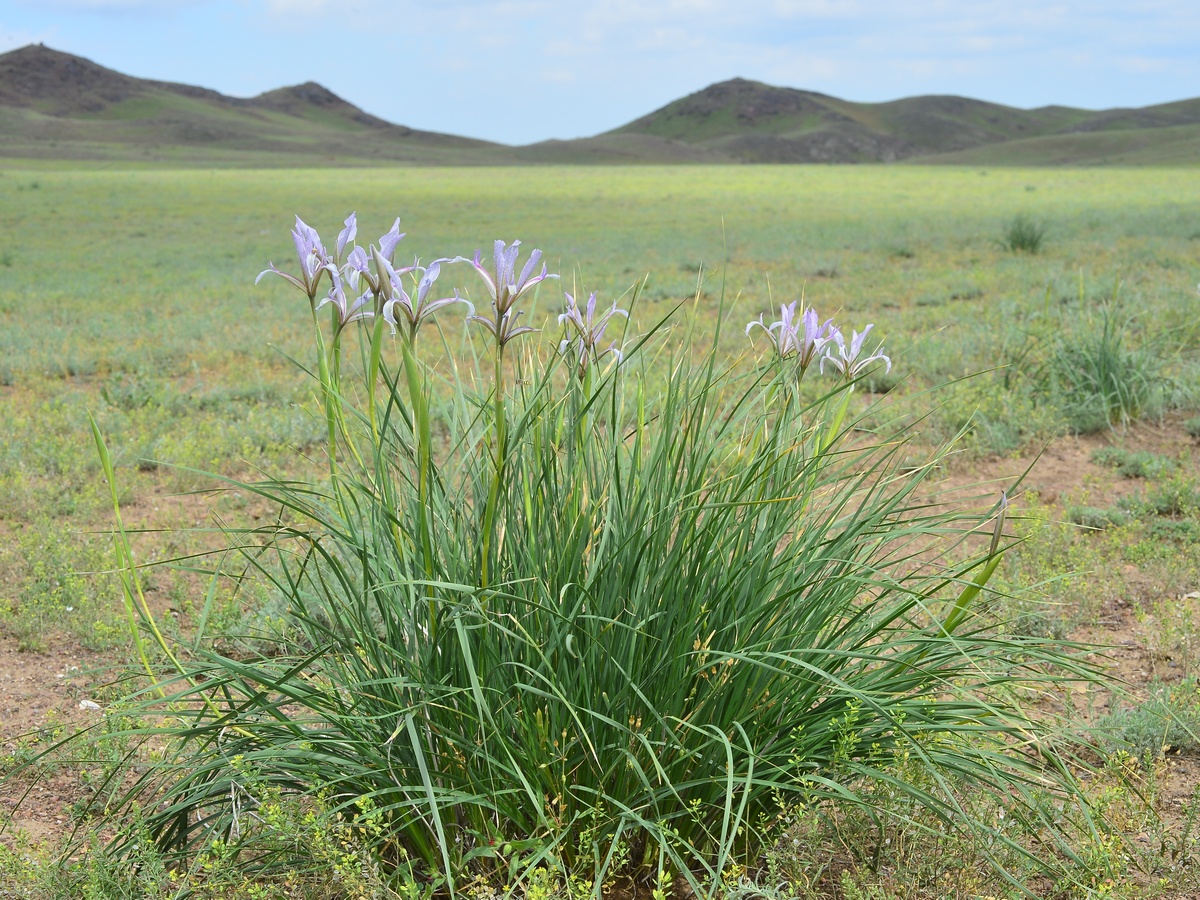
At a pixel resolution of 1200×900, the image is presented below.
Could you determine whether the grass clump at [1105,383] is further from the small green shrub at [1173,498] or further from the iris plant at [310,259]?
the iris plant at [310,259]

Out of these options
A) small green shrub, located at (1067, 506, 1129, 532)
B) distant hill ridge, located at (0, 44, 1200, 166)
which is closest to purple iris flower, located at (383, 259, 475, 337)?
small green shrub, located at (1067, 506, 1129, 532)

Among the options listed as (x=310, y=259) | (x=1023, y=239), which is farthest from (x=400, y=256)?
(x=310, y=259)

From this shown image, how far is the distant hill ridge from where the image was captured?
7875 cm

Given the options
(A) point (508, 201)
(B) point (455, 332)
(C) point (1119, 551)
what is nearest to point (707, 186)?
(A) point (508, 201)

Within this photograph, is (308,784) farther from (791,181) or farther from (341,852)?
(791,181)

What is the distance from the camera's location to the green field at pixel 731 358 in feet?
12.5

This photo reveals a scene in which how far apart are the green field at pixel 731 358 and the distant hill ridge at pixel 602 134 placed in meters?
52.3

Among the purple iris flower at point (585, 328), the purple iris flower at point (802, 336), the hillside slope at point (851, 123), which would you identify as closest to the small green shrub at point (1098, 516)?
the purple iris flower at point (802, 336)

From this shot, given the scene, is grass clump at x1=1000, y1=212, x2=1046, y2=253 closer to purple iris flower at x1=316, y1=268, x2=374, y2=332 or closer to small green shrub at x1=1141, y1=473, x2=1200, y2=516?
small green shrub at x1=1141, y1=473, x2=1200, y2=516

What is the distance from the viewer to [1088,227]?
60.2 ft

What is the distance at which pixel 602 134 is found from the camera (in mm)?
155250

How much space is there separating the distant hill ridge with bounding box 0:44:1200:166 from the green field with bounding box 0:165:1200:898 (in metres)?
52.3

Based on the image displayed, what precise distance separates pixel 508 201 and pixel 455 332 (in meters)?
21.1

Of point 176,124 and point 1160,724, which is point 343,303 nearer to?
point 1160,724
